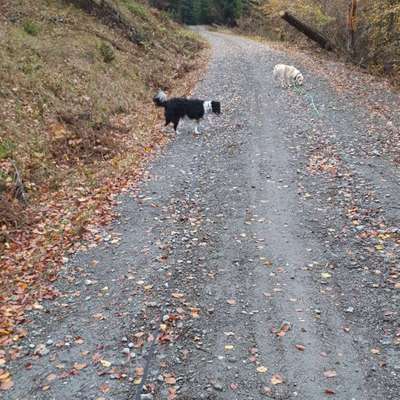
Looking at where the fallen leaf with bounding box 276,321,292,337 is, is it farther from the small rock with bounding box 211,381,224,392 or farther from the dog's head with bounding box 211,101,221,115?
the dog's head with bounding box 211,101,221,115

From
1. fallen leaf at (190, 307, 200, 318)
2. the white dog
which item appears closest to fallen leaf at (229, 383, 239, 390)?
fallen leaf at (190, 307, 200, 318)

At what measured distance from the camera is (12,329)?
20.5ft

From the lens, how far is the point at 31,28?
56.8 feet

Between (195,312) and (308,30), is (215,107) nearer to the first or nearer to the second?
(195,312)

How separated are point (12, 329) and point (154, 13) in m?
31.9

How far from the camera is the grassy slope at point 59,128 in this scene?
834 centimetres

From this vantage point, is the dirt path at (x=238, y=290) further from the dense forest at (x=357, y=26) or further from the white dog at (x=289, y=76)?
the dense forest at (x=357, y=26)

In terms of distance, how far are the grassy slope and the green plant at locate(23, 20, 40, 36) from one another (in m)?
0.04

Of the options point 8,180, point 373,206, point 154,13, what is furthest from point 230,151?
point 154,13

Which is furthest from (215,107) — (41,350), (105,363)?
(105,363)

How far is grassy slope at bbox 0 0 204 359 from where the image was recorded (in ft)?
27.4

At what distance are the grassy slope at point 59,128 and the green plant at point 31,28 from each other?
42 mm

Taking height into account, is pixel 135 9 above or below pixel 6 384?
above

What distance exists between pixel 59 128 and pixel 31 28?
6.89 meters
